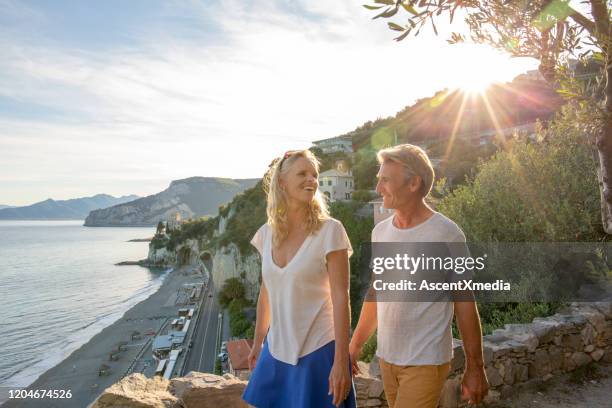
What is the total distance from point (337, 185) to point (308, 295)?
3798 centimetres

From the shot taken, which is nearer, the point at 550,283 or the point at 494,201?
the point at 550,283

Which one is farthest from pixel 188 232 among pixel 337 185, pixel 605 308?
pixel 605 308

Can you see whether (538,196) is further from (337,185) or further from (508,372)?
(337,185)

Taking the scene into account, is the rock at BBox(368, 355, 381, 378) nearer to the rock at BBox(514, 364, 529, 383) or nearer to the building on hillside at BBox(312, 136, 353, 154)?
the rock at BBox(514, 364, 529, 383)

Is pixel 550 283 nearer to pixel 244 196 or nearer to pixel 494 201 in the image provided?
pixel 494 201

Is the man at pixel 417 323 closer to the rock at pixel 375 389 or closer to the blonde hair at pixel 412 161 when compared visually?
the blonde hair at pixel 412 161

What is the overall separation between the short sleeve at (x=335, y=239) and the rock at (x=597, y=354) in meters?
4.89

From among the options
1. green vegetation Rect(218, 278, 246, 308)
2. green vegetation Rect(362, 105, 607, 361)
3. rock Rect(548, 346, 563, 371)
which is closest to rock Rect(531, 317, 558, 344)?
rock Rect(548, 346, 563, 371)

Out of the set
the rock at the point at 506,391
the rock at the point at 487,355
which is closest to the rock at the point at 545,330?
the rock at the point at 506,391

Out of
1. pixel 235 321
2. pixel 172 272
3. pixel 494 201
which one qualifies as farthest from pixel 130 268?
pixel 494 201

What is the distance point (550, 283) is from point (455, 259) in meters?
5.62

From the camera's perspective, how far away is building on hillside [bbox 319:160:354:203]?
3966cm

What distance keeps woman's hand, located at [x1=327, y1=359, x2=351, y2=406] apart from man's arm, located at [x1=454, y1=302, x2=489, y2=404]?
0.67 m

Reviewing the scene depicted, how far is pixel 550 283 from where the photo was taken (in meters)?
6.71
